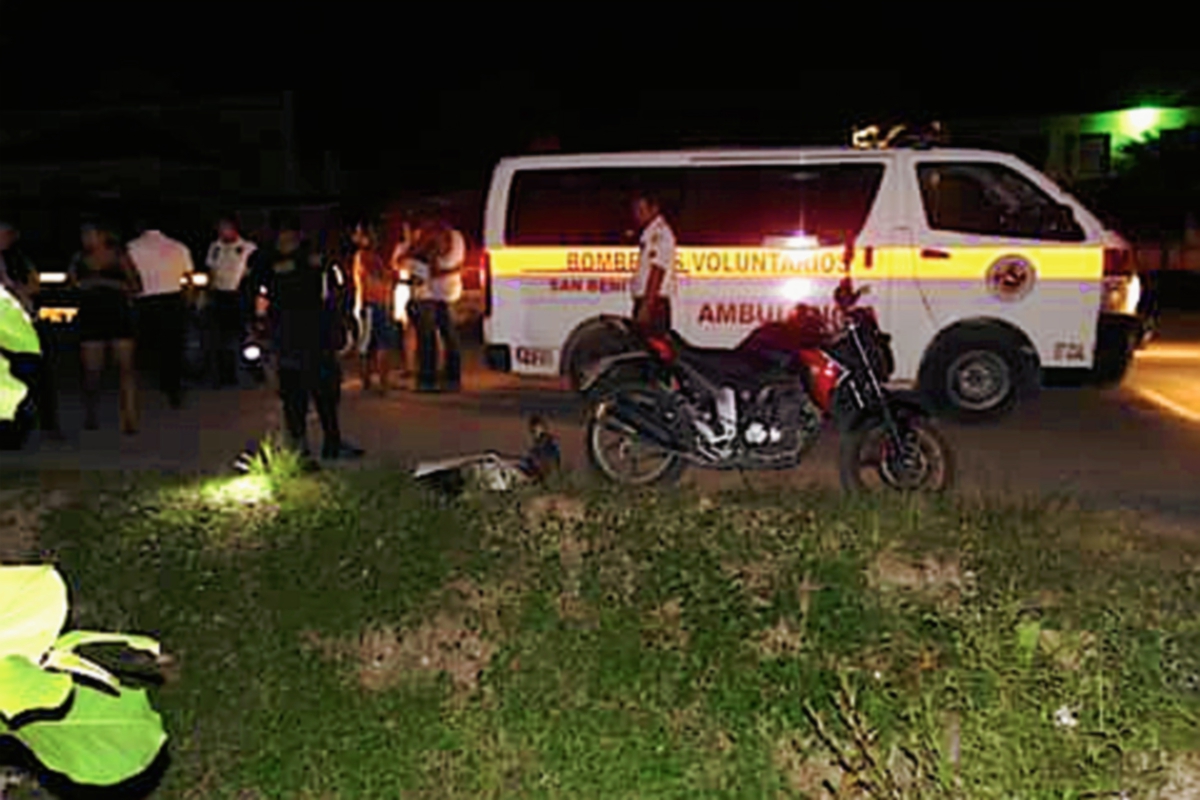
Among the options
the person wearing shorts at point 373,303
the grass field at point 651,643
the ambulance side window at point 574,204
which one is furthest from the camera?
the person wearing shorts at point 373,303

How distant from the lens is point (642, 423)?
321 inches

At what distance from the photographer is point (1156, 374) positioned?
44.2 ft

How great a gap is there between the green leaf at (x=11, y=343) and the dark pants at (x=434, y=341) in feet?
34.7

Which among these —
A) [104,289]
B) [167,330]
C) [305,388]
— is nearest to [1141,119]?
[167,330]

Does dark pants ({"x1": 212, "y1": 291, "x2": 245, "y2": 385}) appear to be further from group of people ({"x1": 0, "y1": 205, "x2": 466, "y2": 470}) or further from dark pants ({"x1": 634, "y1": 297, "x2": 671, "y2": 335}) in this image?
dark pants ({"x1": 634, "y1": 297, "x2": 671, "y2": 335})

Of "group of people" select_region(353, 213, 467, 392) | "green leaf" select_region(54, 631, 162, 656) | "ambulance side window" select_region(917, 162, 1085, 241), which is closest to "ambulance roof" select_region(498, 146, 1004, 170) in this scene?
"ambulance side window" select_region(917, 162, 1085, 241)

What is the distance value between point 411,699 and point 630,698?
0.89 metres

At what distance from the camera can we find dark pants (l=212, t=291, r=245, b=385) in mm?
12727

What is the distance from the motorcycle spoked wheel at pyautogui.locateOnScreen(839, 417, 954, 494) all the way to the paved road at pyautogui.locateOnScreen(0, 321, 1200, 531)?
1.24ft

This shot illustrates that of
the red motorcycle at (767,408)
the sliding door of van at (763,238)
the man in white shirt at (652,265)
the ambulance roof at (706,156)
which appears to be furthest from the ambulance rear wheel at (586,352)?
the red motorcycle at (767,408)

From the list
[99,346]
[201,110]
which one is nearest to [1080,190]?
[201,110]

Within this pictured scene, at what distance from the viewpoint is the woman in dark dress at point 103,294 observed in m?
9.79

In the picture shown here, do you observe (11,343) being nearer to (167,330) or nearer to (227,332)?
(167,330)

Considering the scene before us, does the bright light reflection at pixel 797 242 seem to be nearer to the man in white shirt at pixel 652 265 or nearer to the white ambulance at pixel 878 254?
the white ambulance at pixel 878 254
